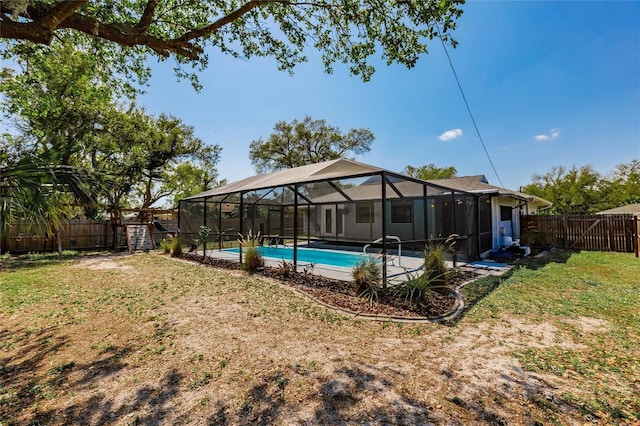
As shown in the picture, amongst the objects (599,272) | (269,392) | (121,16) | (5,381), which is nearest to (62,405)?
(5,381)

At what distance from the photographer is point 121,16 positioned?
549 cm

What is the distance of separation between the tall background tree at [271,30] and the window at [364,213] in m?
7.62

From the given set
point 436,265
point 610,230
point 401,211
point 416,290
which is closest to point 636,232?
point 610,230

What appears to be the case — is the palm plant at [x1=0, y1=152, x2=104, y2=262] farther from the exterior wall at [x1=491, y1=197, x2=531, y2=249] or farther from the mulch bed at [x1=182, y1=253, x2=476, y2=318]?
the exterior wall at [x1=491, y1=197, x2=531, y2=249]

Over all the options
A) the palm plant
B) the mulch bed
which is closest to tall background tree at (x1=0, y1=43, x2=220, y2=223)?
the palm plant

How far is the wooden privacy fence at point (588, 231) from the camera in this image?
36.1ft

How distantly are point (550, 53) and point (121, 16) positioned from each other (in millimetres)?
11310

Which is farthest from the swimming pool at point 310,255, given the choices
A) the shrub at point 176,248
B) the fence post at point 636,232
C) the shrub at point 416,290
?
the fence post at point 636,232

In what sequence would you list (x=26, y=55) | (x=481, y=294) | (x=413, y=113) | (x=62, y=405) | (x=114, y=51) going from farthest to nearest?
(x=413, y=113), (x=114, y=51), (x=26, y=55), (x=481, y=294), (x=62, y=405)

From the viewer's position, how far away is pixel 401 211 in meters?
11.8

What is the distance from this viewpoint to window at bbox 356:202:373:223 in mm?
13102

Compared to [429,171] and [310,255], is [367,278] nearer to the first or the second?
[310,255]

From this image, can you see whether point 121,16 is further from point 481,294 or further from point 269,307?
point 481,294

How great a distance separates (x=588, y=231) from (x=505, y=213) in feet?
10.9
